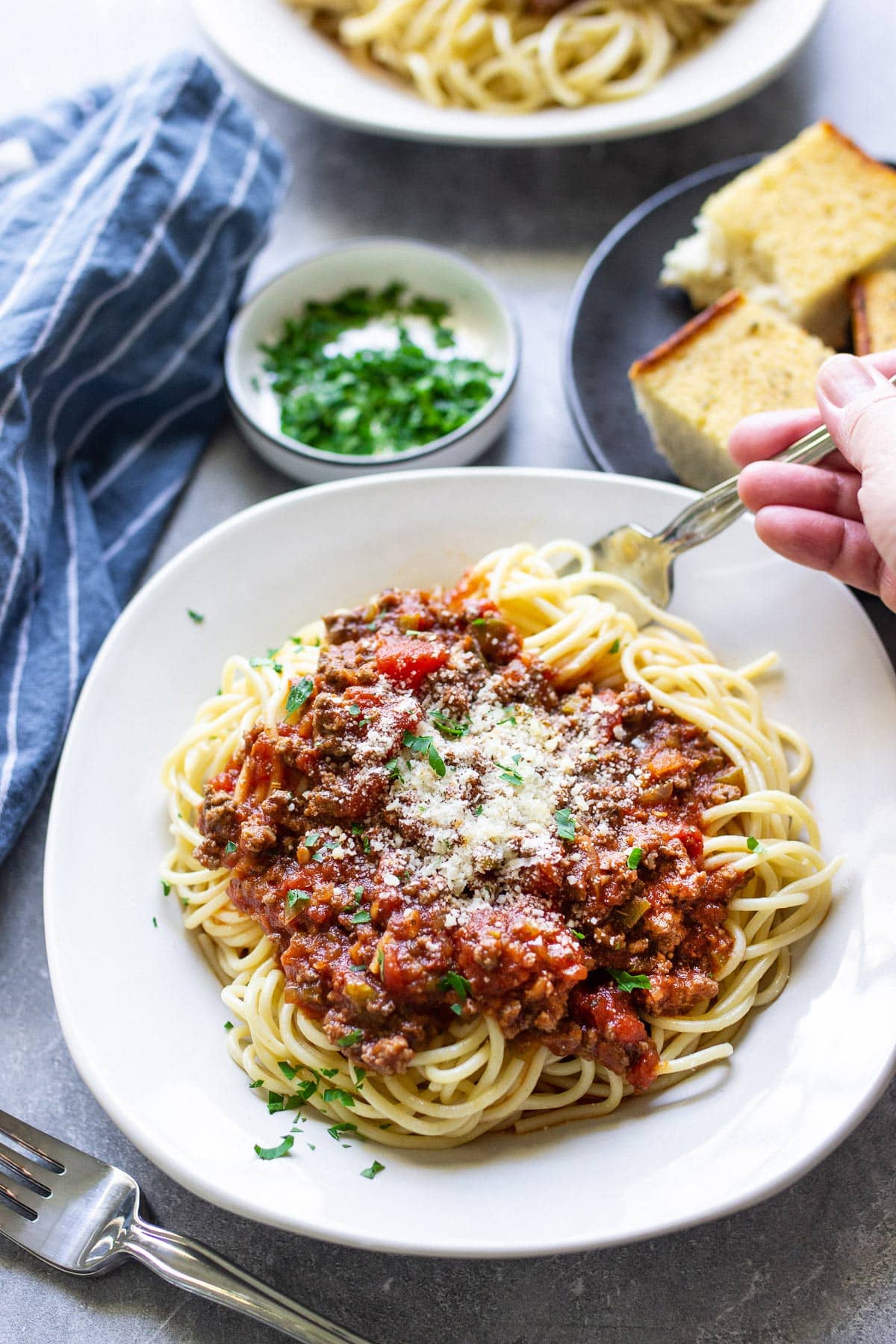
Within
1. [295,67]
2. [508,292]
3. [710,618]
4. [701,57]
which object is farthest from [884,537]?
[295,67]

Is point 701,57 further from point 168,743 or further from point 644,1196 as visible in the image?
point 644,1196

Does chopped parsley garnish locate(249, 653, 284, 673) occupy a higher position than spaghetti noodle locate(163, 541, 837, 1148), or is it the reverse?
chopped parsley garnish locate(249, 653, 284, 673)

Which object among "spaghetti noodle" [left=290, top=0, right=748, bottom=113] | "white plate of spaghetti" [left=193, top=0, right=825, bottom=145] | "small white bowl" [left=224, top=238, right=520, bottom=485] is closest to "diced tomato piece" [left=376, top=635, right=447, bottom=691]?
"small white bowl" [left=224, top=238, right=520, bottom=485]

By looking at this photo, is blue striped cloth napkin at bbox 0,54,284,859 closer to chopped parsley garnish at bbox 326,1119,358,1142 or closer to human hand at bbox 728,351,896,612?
chopped parsley garnish at bbox 326,1119,358,1142

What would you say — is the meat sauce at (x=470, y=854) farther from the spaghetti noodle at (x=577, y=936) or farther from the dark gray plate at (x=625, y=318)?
the dark gray plate at (x=625, y=318)

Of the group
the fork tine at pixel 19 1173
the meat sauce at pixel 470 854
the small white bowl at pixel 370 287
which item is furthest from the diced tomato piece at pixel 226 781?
the small white bowl at pixel 370 287

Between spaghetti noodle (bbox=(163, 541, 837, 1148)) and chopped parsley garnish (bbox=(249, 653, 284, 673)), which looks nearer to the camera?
spaghetti noodle (bbox=(163, 541, 837, 1148))

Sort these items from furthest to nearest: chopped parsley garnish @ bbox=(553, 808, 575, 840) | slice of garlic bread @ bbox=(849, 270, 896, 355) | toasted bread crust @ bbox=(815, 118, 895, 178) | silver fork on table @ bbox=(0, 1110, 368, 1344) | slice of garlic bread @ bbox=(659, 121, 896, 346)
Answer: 1. toasted bread crust @ bbox=(815, 118, 895, 178)
2. slice of garlic bread @ bbox=(659, 121, 896, 346)
3. slice of garlic bread @ bbox=(849, 270, 896, 355)
4. chopped parsley garnish @ bbox=(553, 808, 575, 840)
5. silver fork on table @ bbox=(0, 1110, 368, 1344)

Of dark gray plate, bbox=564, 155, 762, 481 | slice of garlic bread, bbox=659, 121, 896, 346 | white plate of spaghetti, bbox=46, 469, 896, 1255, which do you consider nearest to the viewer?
white plate of spaghetti, bbox=46, 469, 896, 1255
